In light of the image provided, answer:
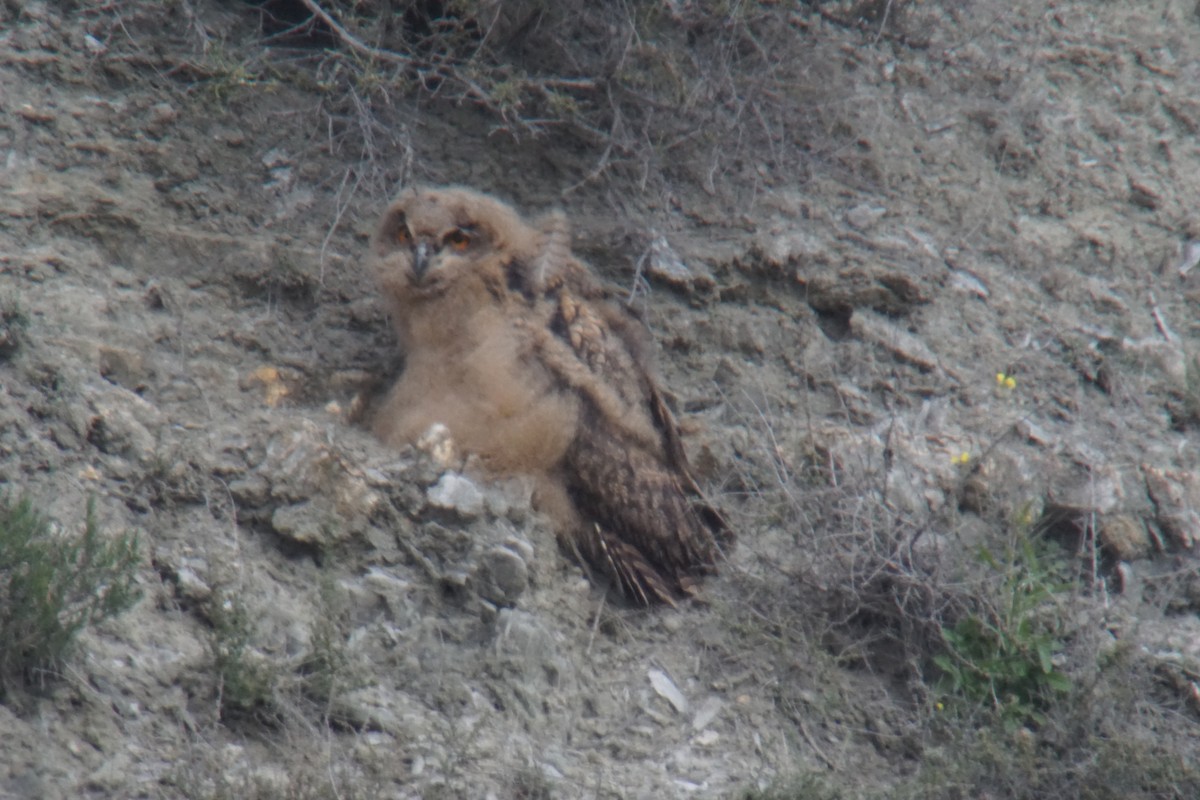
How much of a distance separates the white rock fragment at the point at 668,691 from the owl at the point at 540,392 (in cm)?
36

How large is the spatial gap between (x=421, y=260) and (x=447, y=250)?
12 centimetres

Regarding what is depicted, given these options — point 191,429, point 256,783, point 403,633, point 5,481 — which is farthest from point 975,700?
point 5,481

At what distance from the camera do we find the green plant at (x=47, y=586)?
3.17 meters

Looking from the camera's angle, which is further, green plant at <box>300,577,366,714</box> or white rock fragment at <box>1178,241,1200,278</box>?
white rock fragment at <box>1178,241,1200,278</box>

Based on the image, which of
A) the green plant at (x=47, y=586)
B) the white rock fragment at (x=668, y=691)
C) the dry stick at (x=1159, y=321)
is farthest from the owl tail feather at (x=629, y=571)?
the dry stick at (x=1159, y=321)

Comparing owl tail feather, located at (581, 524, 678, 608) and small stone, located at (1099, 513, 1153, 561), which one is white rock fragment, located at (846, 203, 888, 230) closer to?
small stone, located at (1099, 513, 1153, 561)

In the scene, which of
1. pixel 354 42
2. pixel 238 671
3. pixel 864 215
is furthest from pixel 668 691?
pixel 354 42

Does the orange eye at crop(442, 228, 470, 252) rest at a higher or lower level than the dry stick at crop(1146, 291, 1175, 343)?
lower

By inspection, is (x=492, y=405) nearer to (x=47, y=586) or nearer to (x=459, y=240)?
(x=459, y=240)

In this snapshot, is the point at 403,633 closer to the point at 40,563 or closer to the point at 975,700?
the point at 40,563

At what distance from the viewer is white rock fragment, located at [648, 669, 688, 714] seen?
14.4 ft

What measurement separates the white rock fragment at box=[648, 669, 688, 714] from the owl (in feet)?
1.18

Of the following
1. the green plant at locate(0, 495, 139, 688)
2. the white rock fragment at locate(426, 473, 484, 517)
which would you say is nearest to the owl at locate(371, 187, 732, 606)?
the white rock fragment at locate(426, 473, 484, 517)

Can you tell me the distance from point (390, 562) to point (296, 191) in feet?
6.52
